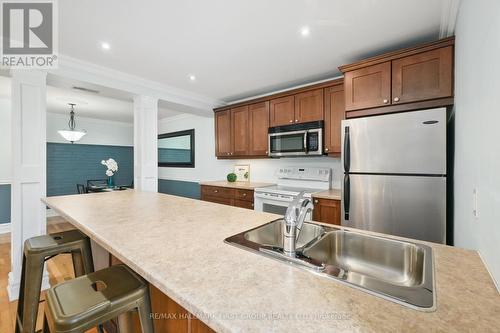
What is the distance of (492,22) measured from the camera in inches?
31.9

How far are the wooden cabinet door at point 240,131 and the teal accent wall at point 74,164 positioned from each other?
13.2 ft

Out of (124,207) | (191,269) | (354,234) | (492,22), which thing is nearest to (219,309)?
(191,269)

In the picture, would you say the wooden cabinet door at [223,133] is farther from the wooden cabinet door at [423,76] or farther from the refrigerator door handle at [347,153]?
the wooden cabinet door at [423,76]

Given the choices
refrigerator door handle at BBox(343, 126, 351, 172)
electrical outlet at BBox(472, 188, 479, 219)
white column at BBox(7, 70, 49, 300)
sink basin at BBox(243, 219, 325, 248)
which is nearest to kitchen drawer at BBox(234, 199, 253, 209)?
refrigerator door handle at BBox(343, 126, 351, 172)

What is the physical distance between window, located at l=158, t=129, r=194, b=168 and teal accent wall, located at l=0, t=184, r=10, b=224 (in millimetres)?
2868

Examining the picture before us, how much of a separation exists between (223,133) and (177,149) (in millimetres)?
2067

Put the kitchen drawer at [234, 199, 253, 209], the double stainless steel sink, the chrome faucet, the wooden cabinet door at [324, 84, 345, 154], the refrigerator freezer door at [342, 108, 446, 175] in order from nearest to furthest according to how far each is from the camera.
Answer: the double stainless steel sink → the chrome faucet → the refrigerator freezer door at [342, 108, 446, 175] → the wooden cabinet door at [324, 84, 345, 154] → the kitchen drawer at [234, 199, 253, 209]

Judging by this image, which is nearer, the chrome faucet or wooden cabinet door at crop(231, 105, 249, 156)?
the chrome faucet

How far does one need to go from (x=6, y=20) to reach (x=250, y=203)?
9.71 feet

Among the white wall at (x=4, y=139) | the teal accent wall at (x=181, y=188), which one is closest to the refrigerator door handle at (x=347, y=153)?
the teal accent wall at (x=181, y=188)

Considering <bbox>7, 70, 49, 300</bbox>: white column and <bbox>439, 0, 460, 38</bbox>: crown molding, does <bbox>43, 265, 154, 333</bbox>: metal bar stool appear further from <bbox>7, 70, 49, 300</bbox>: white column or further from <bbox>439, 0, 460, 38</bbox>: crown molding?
<bbox>439, 0, 460, 38</bbox>: crown molding

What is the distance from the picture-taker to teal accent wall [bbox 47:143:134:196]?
5137 mm

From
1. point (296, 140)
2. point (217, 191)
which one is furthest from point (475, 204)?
point (217, 191)

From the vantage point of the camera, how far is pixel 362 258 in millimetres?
1128
